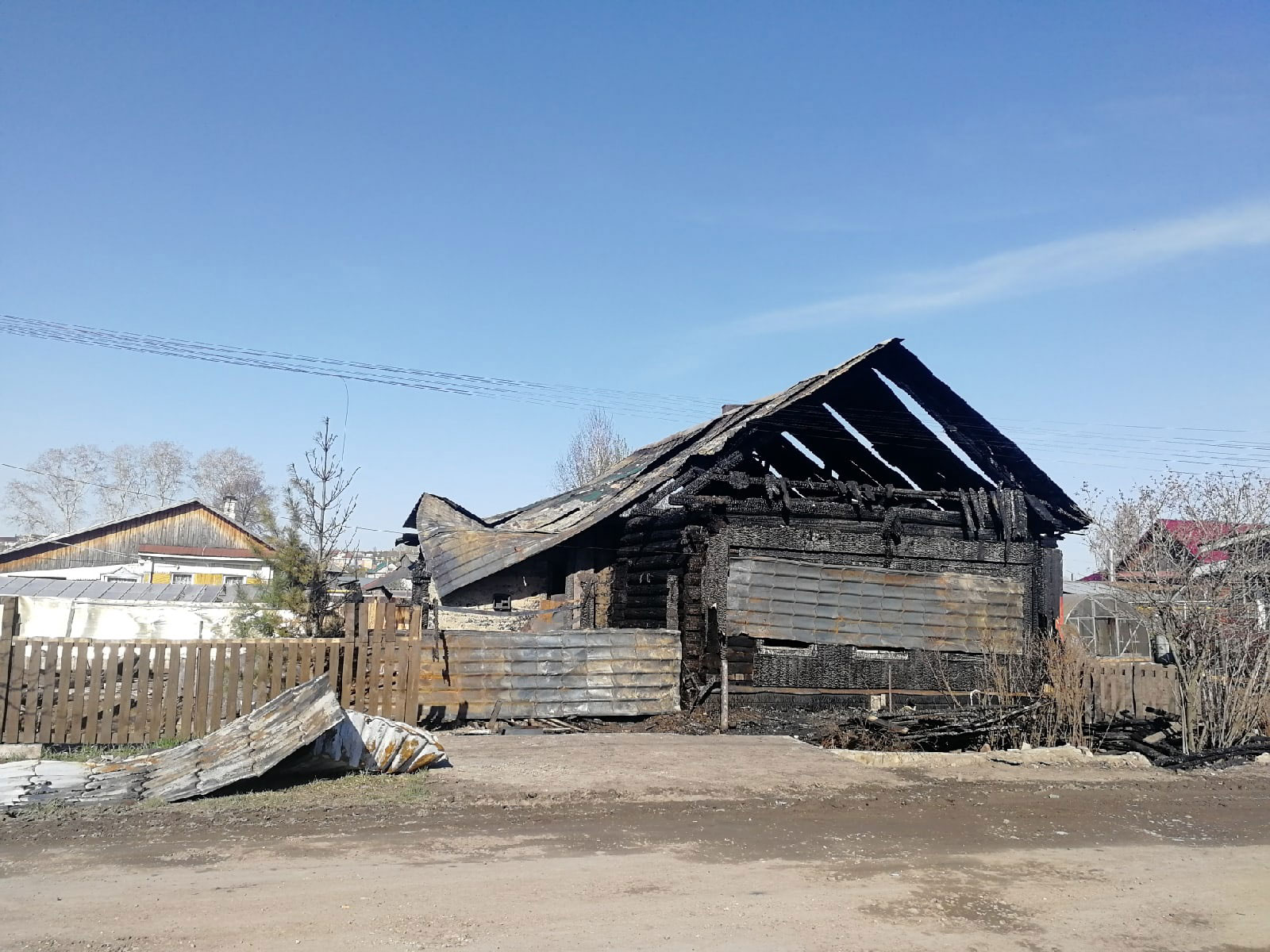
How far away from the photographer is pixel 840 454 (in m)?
19.5

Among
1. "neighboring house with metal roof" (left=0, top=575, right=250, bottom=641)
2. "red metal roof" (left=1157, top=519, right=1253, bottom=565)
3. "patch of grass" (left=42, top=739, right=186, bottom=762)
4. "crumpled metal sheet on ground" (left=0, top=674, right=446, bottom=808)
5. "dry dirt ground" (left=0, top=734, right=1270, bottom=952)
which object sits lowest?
"dry dirt ground" (left=0, top=734, right=1270, bottom=952)

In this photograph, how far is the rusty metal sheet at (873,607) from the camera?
16.6m

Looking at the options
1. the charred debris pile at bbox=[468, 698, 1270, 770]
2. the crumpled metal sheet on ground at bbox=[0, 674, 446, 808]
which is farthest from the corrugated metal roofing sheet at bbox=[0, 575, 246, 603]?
the crumpled metal sheet on ground at bbox=[0, 674, 446, 808]

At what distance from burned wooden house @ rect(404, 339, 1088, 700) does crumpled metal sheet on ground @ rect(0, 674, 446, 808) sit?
668 centimetres

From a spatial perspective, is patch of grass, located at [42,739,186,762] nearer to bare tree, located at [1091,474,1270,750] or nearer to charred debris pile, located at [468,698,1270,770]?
charred debris pile, located at [468,698,1270,770]

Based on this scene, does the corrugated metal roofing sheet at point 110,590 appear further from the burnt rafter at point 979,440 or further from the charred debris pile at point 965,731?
the burnt rafter at point 979,440

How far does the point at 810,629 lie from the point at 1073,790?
598 centimetres

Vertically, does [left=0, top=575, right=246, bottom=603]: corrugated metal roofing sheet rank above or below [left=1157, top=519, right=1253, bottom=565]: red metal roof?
below

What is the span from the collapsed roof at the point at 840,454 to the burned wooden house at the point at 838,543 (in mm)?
36

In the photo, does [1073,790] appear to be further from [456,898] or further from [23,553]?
[23,553]

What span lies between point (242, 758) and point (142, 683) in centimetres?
294

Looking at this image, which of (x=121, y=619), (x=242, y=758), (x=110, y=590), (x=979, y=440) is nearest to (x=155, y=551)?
(x=110, y=590)

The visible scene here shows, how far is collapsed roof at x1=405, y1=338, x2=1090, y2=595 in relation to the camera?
1695cm

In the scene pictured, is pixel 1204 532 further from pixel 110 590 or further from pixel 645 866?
pixel 110 590
